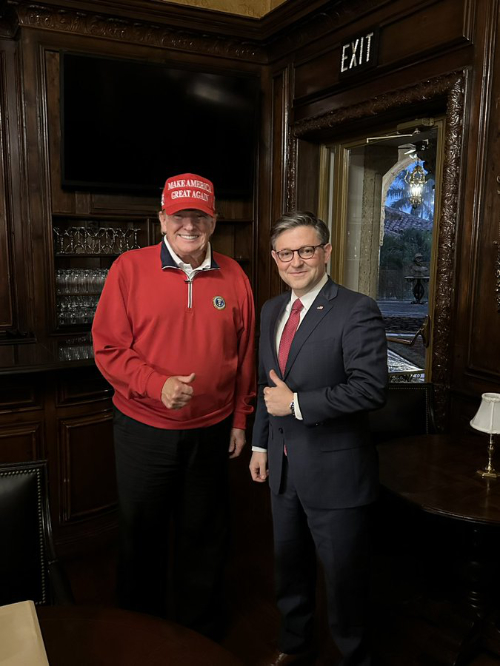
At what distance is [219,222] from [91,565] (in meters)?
2.71

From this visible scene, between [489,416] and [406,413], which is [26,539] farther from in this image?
[406,413]

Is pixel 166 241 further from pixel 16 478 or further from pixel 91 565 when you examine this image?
pixel 91 565

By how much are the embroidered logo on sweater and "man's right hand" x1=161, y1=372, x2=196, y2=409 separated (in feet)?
1.19

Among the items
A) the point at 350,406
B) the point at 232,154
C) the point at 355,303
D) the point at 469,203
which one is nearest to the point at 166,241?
the point at 355,303

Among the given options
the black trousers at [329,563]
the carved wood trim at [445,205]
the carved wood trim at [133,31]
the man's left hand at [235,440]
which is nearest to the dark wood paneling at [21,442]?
the man's left hand at [235,440]

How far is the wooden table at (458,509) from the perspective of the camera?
2020 mm

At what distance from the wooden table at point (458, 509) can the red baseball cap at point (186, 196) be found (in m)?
1.22

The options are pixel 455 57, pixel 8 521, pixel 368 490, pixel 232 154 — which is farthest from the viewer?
pixel 232 154

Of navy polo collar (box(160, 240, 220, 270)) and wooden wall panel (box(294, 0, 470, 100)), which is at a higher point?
wooden wall panel (box(294, 0, 470, 100))

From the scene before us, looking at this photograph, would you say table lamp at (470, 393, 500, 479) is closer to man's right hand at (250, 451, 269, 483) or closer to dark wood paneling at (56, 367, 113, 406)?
man's right hand at (250, 451, 269, 483)

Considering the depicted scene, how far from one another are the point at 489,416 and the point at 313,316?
33.0 inches

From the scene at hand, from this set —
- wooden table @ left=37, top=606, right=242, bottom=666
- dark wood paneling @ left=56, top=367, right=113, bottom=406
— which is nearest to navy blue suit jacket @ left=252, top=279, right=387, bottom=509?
wooden table @ left=37, top=606, right=242, bottom=666

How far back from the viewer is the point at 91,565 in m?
2.97

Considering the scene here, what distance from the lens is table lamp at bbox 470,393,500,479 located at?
215cm
